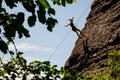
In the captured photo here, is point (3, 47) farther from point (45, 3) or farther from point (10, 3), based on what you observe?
point (45, 3)

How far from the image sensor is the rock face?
71.8 feet

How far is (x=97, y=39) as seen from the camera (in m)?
24.3

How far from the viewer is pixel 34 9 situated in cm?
294

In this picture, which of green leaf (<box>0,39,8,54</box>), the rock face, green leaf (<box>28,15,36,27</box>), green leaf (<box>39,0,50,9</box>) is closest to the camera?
green leaf (<box>39,0,50,9</box>)

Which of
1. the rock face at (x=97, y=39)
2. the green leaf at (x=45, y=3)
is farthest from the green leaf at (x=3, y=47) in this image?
Result: the rock face at (x=97, y=39)

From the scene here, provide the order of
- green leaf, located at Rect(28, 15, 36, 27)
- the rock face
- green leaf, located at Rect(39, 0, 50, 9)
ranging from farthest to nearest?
the rock face, green leaf, located at Rect(28, 15, 36, 27), green leaf, located at Rect(39, 0, 50, 9)

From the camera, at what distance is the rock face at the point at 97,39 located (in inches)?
862

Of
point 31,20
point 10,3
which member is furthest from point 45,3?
point 10,3

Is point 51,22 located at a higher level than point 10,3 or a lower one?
lower

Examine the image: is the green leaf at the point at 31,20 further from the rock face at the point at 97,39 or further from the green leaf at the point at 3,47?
the rock face at the point at 97,39

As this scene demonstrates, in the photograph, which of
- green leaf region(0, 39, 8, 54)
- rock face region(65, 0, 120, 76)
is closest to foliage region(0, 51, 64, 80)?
green leaf region(0, 39, 8, 54)

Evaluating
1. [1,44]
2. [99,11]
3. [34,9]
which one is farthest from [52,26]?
[99,11]

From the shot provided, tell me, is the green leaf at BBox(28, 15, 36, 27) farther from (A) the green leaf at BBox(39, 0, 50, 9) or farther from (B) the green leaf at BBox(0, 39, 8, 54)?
(B) the green leaf at BBox(0, 39, 8, 54)

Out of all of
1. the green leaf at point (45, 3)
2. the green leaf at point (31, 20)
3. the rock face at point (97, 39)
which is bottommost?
the green leaf at point (31, 20)
